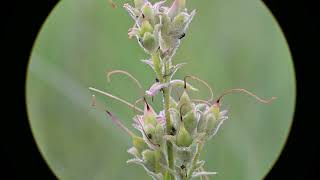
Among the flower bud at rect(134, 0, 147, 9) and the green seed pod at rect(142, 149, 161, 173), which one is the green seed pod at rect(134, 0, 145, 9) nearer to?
the flower bud at rect(134, 0, 147, 9)

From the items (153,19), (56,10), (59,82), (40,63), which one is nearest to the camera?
(153,19)

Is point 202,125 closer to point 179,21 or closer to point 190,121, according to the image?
point 190,121

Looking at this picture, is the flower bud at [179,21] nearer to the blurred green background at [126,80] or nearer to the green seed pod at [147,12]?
the green seed pod at [147,12]

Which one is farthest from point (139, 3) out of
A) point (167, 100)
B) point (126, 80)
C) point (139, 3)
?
point (126, 80)

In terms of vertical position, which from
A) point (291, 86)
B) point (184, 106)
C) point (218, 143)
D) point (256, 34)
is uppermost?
point (256, 34)

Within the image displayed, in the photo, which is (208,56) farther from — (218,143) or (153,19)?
(153,19)

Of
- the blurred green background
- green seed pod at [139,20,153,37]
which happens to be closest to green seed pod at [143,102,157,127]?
green seed pod at [139,20,153,37]

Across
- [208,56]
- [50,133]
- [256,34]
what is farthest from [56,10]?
[256,34]
